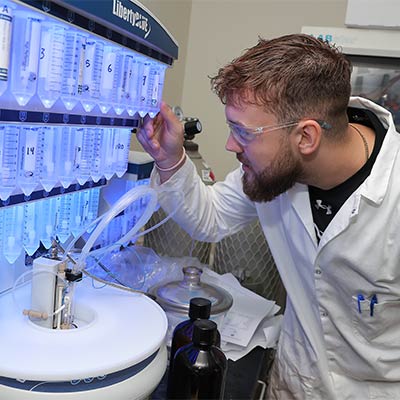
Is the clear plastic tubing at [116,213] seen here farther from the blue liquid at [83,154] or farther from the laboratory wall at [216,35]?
the laboratory wall at [216,35]

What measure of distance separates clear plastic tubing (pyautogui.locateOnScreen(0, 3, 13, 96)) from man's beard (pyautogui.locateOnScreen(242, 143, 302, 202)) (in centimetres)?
71

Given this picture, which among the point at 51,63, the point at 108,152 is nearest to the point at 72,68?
the point at 51,63

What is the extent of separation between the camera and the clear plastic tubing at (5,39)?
694mm

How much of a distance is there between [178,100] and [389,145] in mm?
1531

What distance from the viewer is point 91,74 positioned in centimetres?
91

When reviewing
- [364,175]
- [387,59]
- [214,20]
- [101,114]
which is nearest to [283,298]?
[364,175]

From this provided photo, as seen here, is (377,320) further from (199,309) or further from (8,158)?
(8,158)

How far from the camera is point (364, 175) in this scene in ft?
4.13

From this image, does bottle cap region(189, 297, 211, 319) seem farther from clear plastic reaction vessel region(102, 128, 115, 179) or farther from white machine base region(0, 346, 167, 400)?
clear plastic reaction vessel region(102, 128, 115, 179)

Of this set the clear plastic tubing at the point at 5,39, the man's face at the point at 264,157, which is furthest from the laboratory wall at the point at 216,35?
the clear plastic tubing at the point at 5,39

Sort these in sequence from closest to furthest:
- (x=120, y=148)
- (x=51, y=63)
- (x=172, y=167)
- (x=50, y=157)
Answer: (x=51, y=63), (x=50, y=157), (x=120, y=148), (x=172, y=167)

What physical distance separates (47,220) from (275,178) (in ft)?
1.90

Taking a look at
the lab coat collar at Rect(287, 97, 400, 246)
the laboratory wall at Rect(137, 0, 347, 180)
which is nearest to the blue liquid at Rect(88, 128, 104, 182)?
the lab coat collar at Rect(287, 97, 400, 246)

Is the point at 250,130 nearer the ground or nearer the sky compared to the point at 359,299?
nearer the sky
